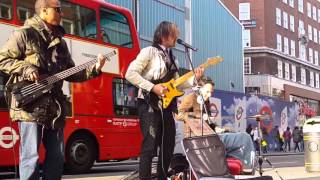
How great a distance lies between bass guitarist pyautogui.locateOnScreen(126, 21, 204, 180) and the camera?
5.45 meters

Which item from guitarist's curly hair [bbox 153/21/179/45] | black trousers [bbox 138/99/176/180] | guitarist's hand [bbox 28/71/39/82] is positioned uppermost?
guitarist's curly hair [bbox 153/21/179/45]

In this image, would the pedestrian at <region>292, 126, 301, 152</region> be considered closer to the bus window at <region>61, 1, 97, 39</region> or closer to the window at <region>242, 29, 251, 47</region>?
the window at <region>242, 29, 251, 47</region>

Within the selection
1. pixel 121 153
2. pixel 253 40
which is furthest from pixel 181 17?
pixel 121 153

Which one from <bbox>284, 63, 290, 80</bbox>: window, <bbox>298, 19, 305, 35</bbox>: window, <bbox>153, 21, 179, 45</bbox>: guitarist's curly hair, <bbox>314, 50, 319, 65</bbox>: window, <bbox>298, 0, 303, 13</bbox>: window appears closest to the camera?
<bbox>153, 21, 179, 45</bbox>: guitarist's curly hair

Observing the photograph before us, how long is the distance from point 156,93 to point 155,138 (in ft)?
1.45

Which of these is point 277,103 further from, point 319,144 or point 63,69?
point 63,69

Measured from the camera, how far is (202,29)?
4178cm

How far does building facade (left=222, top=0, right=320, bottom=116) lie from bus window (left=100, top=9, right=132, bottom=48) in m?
39.2

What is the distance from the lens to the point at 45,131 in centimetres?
446

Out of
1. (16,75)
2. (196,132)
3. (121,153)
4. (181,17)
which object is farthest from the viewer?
(181,17)

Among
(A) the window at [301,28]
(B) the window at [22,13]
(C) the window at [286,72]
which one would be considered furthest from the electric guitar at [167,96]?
(A) the window at [301,28]

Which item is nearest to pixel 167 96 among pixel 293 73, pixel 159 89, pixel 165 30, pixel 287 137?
pixel 159 89

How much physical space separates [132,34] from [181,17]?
22772 millimetres

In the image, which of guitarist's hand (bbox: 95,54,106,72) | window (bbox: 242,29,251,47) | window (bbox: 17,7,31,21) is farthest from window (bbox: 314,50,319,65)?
guitarist's hand (bbox: 95,54,106,72)
